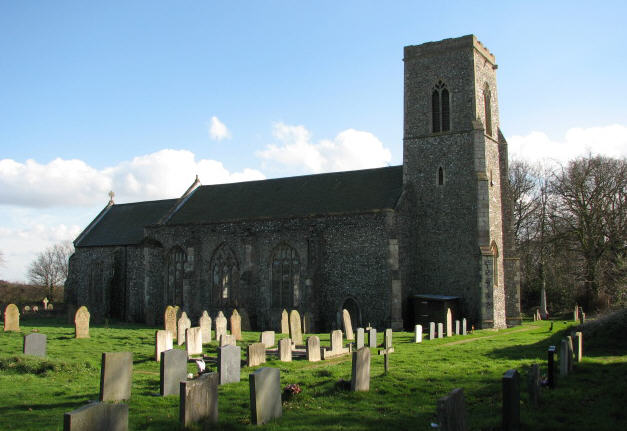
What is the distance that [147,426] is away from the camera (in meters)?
8.51

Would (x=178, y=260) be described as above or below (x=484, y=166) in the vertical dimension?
below

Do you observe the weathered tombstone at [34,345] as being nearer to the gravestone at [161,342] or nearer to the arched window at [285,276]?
the gravestone at [161,342]

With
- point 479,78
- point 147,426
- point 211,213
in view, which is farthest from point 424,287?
point 147,426

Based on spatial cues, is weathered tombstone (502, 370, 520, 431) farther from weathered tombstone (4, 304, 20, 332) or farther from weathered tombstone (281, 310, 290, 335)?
weathered tombstone (4, 304, 20, 332)

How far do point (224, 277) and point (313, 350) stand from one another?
51.0ft

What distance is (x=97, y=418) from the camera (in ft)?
21.1

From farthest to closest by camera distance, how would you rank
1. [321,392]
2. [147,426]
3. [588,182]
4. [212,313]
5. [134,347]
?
[588,182], [212,313], [134,347], [321,392], [147,426]

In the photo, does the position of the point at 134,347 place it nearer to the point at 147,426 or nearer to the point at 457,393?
the point at 147,426

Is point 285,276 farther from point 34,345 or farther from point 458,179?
point 34,345

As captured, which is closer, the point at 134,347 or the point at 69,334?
the point at 134,347

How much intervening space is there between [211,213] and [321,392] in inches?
942

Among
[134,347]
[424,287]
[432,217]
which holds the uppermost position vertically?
[432,217]

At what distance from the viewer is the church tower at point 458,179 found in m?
27.4

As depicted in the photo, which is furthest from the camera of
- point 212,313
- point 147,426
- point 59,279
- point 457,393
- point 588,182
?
point 59,279
